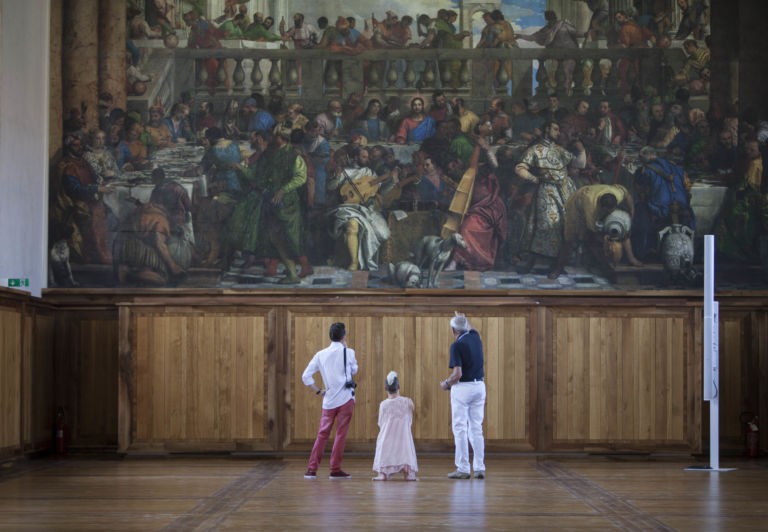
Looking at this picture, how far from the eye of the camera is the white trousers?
12.1 m

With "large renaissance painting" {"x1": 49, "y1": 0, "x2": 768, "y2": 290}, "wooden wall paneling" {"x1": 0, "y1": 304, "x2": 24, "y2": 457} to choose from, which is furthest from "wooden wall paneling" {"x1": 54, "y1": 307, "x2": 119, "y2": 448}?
"wooden wall paneling" {"x1": 0, "y1": 304, "x2": 24, "y2": 457}

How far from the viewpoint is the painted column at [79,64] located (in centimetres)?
1681

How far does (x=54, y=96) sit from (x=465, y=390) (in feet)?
29.1

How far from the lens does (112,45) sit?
17.0 m

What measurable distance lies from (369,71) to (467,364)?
6.66m

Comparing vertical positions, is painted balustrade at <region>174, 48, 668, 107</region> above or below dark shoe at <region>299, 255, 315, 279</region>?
above

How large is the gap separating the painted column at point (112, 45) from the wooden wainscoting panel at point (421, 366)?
17.0 feet

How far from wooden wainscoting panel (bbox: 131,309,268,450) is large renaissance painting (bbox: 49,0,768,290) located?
1380 mm

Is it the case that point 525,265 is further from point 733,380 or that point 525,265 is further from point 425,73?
point 733,380

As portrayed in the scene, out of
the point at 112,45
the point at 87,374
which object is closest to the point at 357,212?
the point at 112,45

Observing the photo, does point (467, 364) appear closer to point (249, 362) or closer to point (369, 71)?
point (249, 362)

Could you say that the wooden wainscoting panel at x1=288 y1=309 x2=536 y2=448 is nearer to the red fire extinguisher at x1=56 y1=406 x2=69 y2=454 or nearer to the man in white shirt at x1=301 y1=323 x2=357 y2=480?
the man in white shirt at x1=301 y1=323 x2=357 y2=480

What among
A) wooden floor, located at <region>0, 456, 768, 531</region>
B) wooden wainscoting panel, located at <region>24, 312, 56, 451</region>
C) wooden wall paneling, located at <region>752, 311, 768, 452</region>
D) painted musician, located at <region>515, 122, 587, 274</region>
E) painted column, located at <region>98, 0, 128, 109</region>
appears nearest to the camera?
wooden floor, located at <region>0, 456, 768, 531</region>

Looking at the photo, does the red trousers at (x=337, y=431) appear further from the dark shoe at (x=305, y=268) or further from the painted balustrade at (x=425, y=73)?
the painted balustrade at (x=425, y=73)
